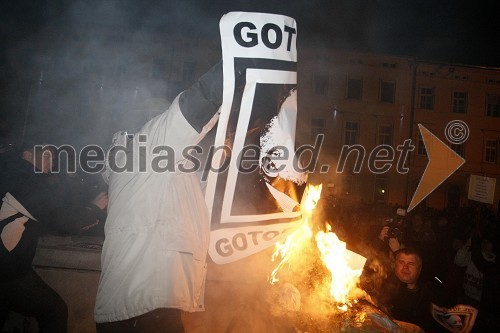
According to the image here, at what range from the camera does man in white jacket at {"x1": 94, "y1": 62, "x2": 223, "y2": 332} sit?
1.51m

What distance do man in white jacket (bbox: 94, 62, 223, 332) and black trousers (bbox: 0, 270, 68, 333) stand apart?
4.11ft

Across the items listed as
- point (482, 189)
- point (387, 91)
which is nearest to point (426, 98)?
point (387, 91)

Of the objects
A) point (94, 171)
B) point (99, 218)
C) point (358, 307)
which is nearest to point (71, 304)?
point (99, 218)

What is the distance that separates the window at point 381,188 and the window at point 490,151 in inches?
294

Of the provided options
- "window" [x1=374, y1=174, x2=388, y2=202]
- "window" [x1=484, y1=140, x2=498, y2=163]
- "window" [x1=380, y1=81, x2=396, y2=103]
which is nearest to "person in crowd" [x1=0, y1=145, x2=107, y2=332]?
"window" [x1=374, y1=174, x2=388, y2=202]

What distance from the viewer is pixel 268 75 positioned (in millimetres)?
1644

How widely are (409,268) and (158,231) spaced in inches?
103

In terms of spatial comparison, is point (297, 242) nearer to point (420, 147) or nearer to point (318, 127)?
point (318, 127)

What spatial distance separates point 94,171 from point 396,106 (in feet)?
74.5

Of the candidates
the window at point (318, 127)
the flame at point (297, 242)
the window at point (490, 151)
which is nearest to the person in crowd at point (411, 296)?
the flame at point (297, 242)

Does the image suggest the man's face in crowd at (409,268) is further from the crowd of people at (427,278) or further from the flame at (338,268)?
the flame at (338,268)

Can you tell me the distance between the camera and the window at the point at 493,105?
78.6 feet

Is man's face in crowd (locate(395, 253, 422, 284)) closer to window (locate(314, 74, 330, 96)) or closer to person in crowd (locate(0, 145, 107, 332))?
person in crowd (locate(0, 145, 107, 332))

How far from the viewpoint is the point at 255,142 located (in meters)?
1.75
